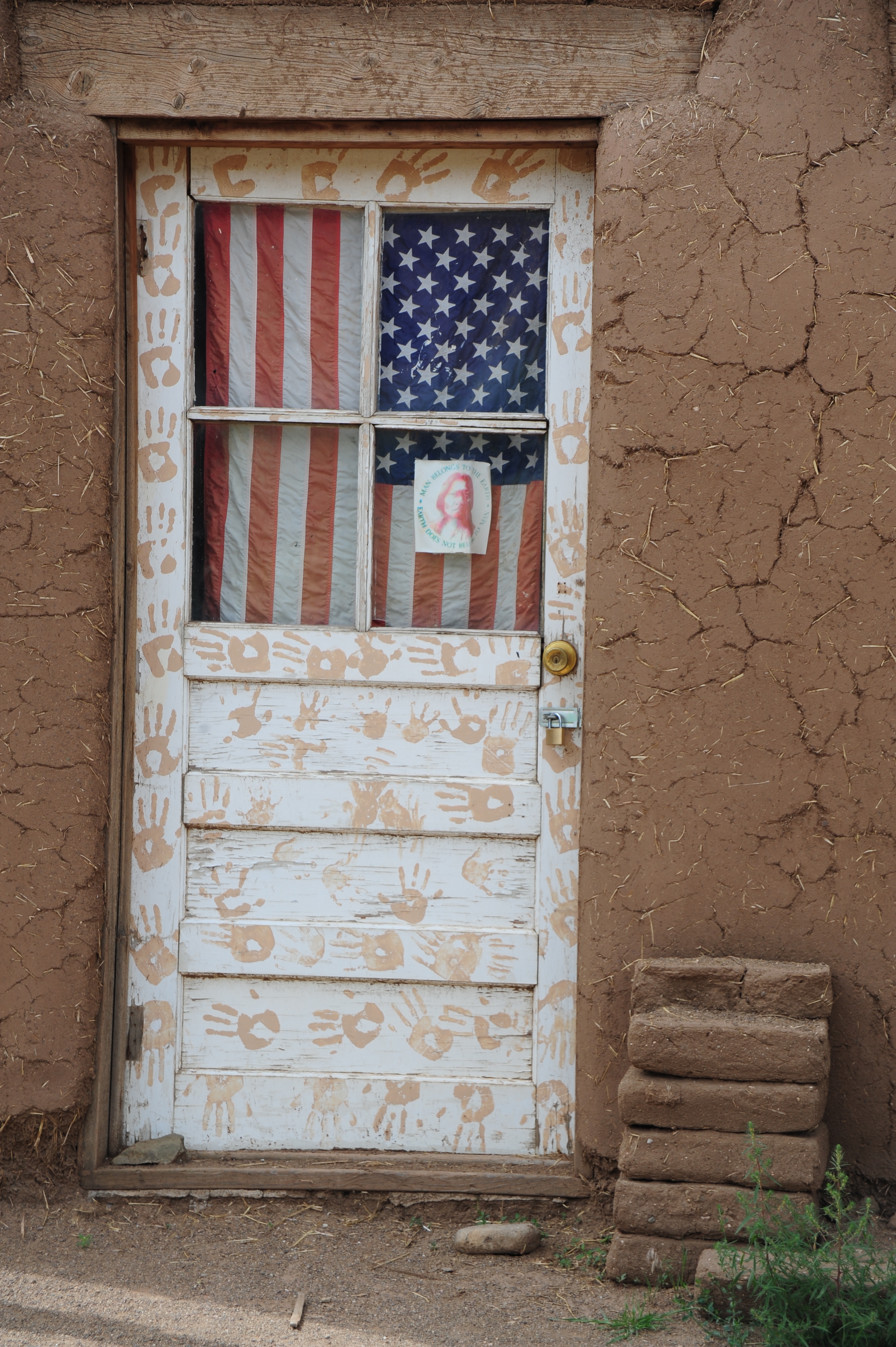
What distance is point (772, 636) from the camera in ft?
7.47

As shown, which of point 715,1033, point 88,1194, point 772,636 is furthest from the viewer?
point 88,1194

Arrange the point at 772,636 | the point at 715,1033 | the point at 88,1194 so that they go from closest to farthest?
the point at 715,1033
the point at 772,636
the point at 88,1194

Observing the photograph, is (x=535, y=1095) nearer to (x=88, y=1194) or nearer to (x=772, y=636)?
(x=88, y=1194)

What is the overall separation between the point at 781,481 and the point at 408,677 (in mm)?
1001

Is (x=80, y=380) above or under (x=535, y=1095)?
above

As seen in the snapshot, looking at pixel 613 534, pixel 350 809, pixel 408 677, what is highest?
pixel 613 534

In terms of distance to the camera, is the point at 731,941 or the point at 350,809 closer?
the point at 731,941

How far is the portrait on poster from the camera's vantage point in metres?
2.51

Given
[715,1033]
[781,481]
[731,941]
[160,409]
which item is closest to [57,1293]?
[715,1033]

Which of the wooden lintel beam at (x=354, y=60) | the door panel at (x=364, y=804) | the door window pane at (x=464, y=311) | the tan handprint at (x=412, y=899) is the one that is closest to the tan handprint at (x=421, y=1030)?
the tan handprint at (x=412, y=899)

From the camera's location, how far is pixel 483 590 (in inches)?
100

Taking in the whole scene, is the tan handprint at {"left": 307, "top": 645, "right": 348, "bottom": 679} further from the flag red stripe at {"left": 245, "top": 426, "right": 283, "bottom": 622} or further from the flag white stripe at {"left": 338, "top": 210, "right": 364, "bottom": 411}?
the flag white stripe at {"left": 338, "top": 210, "right": 364, "bottom": 411}

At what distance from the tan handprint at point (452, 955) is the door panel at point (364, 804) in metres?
0.26

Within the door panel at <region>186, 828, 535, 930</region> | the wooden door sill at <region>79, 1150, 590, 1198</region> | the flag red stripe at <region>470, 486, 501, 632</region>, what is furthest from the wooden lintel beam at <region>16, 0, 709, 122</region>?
the wooden door sill at <region>79, 1150, 590, 1198</region>
